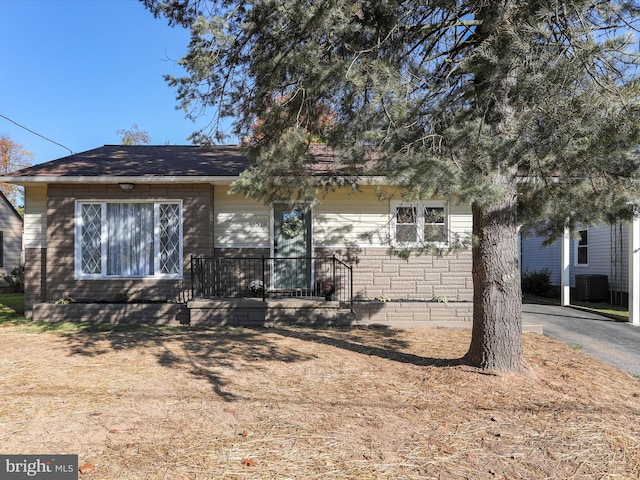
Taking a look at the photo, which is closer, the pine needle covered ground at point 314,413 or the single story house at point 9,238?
the pine needle covered ground at point 314,413

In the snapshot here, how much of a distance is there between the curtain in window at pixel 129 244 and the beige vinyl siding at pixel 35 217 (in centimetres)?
164

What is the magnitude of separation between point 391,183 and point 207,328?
507 cm

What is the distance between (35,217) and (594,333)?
1188cm

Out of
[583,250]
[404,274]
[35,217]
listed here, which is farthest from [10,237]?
[583,250]

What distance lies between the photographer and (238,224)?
30.2 ft

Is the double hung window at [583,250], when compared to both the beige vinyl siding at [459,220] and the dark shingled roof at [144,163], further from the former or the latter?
the dark shingled roof at [144,163]

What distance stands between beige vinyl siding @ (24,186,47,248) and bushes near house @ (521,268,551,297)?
14.7 metres

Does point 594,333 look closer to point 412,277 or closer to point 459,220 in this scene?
point 459,220

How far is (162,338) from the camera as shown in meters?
6.95

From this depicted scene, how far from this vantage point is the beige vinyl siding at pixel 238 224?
30.1ft

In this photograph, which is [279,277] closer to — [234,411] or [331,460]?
[234,411]

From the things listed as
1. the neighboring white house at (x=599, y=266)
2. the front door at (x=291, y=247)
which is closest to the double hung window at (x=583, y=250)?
the neighboring white house at (x=599, y=266)

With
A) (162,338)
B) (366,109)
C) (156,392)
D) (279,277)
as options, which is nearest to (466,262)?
(279,277)

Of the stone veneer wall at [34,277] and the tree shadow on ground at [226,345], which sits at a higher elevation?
the stone veneer wall at [34,277]
